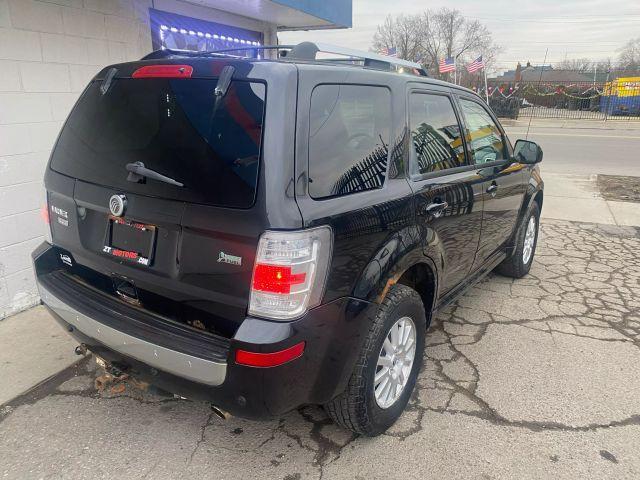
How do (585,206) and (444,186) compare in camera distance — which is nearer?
(444,186)

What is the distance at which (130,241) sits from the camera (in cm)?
219

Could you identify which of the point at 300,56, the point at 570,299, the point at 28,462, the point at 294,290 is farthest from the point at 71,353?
the point at 570,299

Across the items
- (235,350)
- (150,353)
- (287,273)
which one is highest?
(287,273)

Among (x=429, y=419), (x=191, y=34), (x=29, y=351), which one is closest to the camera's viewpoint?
(x=429, y=419)

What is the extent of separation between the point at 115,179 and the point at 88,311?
25.2 inches

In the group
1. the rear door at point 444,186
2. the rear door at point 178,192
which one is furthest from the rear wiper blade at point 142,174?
the rear door at point 444,186

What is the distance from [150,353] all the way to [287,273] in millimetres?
716

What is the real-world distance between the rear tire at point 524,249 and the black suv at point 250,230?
2.06 metres

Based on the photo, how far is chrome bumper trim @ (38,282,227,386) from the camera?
1.93 meters

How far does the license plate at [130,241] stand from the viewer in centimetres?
213

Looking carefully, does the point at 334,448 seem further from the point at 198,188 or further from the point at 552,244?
the point at 552,244

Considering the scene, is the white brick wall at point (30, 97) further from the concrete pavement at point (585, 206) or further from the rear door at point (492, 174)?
the concrete pavement at point (585, 206)

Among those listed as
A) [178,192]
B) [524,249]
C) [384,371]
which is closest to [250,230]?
[178,192]

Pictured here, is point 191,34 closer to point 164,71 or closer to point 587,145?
point 164,71
